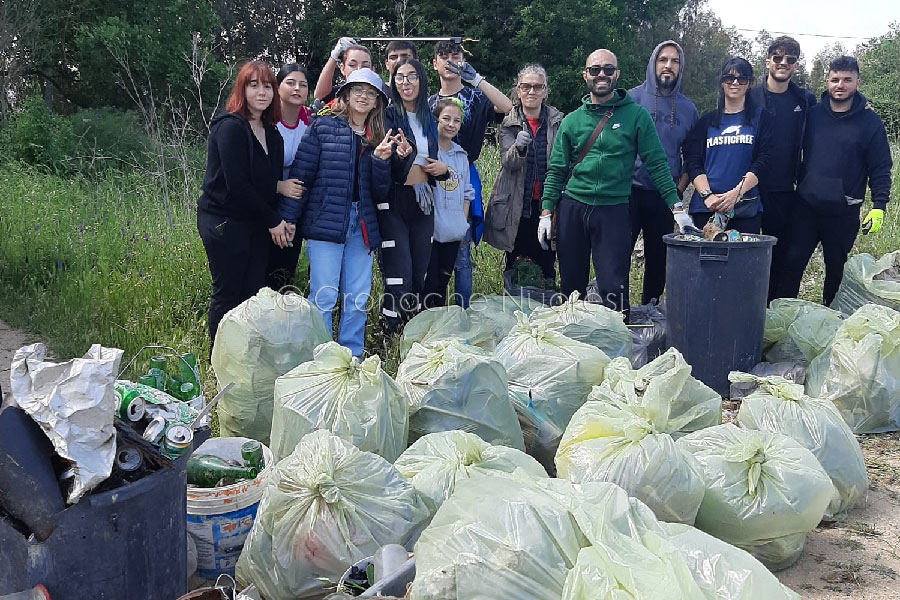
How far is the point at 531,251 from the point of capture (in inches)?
213

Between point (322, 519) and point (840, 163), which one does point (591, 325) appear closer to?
point (840, 163)

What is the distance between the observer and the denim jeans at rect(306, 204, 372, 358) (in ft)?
13.2

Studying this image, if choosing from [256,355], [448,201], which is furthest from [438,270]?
[256,355]

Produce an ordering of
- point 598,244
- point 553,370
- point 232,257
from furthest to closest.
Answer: point 598,244 < point 232,257 < point 553,370

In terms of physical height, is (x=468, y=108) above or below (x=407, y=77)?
below

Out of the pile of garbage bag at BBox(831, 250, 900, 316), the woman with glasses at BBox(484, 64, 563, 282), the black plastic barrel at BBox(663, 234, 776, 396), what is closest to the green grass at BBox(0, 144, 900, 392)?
the woman with glasses at BBox(484, 64, 563, 282)

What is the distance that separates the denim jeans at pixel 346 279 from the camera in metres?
4.01

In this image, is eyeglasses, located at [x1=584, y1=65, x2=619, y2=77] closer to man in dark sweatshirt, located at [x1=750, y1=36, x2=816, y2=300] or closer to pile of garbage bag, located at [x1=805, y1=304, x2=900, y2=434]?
man in dark sweatshirt, located at [x1=750, y1=36, x2=816, y2=300]

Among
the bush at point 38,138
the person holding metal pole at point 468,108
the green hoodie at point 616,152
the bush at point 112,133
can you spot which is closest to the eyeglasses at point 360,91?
the person holding metal pole at point 468,108

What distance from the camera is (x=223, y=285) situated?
3.90m

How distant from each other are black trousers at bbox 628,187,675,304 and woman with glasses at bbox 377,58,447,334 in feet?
4.43

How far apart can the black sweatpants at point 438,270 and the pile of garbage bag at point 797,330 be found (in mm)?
1962

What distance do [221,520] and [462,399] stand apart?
1.03 metres

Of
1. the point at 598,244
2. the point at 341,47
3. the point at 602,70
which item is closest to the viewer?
the point at 341,47
